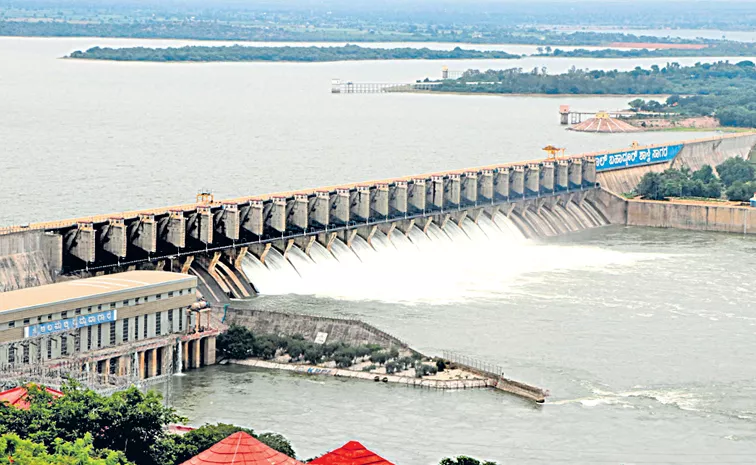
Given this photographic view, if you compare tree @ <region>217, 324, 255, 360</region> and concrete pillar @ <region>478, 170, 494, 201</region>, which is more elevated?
concrete pillar @ <region>478, 170, 494, 201</region>

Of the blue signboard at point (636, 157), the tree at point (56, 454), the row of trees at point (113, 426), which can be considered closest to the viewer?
the tree at point (56, 454)

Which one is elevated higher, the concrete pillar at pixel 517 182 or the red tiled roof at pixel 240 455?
the red tiled roof at pixel 240 455

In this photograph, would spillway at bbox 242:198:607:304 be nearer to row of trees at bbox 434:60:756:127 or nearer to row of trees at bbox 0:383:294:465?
row of trees at bbox 0:383:294:465

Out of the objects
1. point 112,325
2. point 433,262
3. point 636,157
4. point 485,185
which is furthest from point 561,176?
point 112,325

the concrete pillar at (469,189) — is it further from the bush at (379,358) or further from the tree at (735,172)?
the bush at (379,358)

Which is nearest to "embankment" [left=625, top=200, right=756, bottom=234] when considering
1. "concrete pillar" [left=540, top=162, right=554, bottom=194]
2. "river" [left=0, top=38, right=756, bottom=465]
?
"river" [left=0, top=38, right=756, bottom=465]

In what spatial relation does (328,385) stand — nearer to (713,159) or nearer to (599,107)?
(713,159)

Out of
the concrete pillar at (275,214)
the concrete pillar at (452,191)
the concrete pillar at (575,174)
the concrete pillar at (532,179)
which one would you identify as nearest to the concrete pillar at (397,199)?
the concrete pillar at (452,191)
